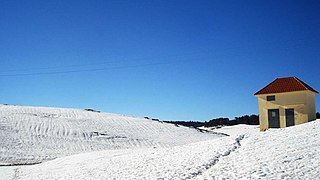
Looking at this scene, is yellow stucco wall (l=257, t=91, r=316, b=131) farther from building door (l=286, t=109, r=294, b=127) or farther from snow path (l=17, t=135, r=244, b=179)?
snow path (l=17, t=135, r=244, b=179)

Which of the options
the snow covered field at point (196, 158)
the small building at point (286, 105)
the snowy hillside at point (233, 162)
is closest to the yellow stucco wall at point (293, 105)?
the small building at point (286, 105)

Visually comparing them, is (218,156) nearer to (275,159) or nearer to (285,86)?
(275,159)

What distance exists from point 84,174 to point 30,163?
493 inches

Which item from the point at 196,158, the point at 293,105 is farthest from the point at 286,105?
the point at 196,158

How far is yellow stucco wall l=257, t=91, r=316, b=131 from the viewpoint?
29.6 meters

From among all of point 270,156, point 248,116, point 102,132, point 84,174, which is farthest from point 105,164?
point 248,116

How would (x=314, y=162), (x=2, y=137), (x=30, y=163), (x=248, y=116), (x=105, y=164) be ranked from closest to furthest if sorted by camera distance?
(x=314, y=162)
(x=105, y=164)
(x=30, y=163)
(x=2, y=137)
(x=248, y=116)

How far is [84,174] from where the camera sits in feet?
57.4

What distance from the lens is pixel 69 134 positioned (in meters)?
40.5

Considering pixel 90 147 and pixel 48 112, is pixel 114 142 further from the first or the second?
pixel 48 112

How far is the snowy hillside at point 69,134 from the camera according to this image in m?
32.8

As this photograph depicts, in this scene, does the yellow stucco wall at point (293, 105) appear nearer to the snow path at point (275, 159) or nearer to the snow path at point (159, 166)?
the snow path at point (159, 166)

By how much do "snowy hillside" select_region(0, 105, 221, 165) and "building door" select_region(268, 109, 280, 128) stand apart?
42.1 feet

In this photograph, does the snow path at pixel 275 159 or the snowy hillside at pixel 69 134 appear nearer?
the snow path at pixel 275 159
